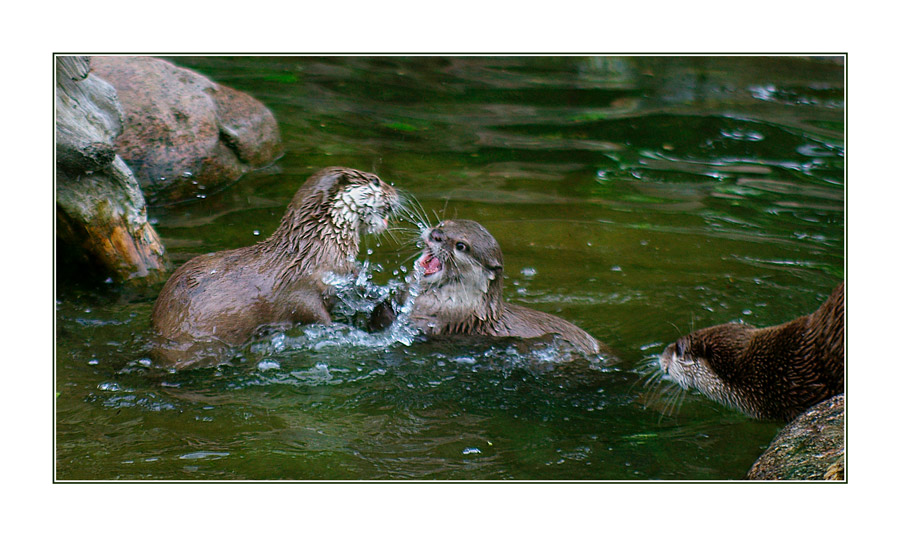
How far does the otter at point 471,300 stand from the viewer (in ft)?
12.6

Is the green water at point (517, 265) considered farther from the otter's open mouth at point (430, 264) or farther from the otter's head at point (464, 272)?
the otter's open mouth at point (430, 264)

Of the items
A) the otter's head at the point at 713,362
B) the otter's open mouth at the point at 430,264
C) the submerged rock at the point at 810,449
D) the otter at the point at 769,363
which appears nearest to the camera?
the submerged rock at the point at 810,449

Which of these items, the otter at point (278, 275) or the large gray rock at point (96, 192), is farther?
the large gray rock at point (96, 192)

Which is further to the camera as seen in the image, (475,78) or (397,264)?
(475,78)

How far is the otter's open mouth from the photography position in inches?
155

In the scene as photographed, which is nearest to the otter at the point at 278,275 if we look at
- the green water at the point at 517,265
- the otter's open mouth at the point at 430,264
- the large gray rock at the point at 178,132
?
the green water at the point at 517,265

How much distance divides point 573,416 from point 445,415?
53 centimetres

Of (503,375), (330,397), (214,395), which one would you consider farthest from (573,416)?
(214,395)

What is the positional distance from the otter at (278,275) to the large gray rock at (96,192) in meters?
0.83

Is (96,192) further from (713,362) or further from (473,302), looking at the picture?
(713,362)

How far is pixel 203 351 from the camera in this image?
11.2 feet

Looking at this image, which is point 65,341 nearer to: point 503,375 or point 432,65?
point 503,375

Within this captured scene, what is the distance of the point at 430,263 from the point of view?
398 cm

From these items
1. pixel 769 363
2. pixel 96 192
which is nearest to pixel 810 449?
pixel 769 363
